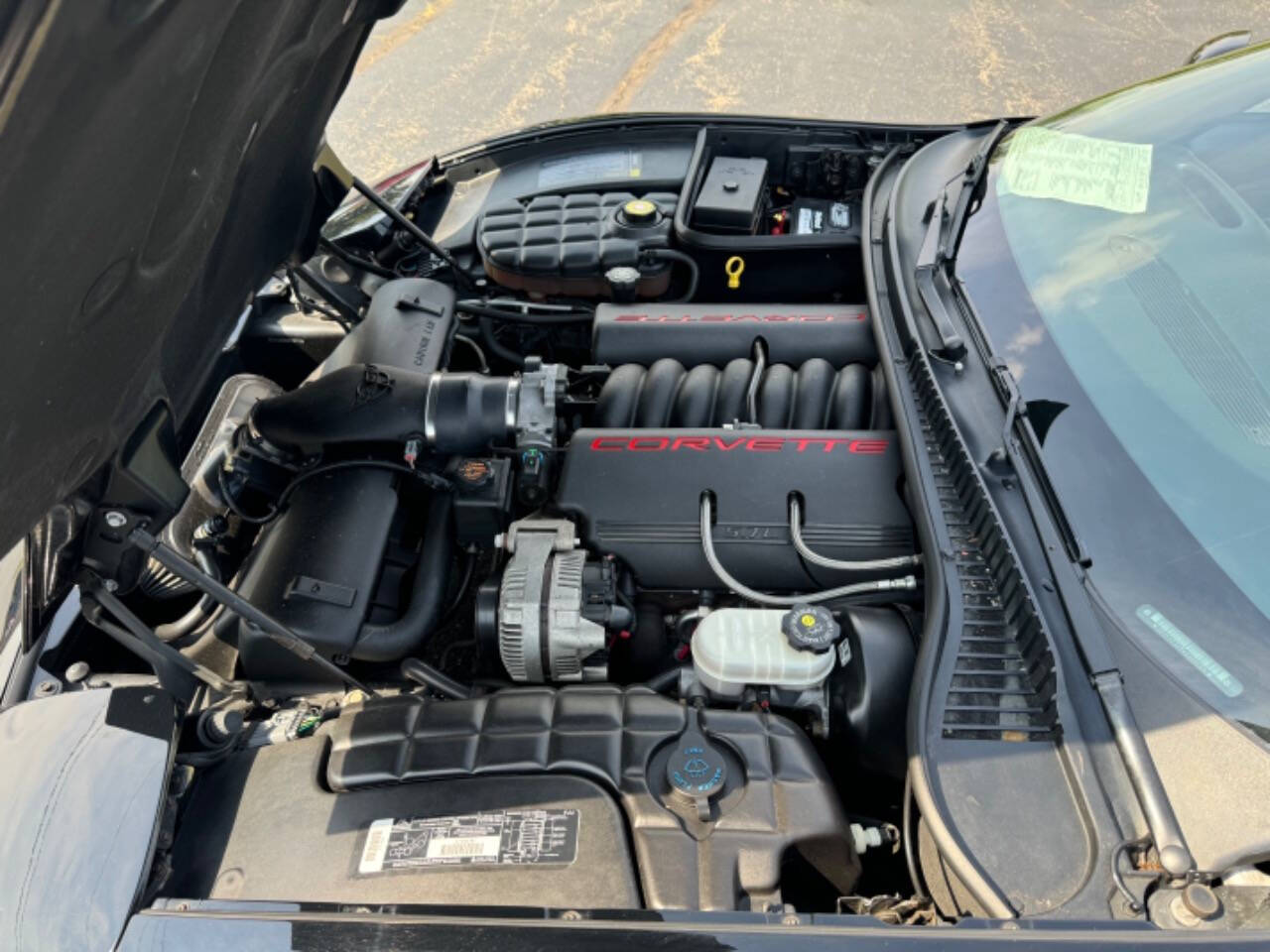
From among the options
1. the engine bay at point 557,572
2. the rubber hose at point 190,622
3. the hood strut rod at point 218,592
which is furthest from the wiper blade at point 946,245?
the rubber hose at point 190,622

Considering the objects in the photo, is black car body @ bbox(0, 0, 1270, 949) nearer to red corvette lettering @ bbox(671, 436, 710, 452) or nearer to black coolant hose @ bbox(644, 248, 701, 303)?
red corvette lettering @ bbox(671, 436, 710, 452)

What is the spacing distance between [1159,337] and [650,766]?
109cm

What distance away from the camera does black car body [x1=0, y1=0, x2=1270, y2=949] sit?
1.01m

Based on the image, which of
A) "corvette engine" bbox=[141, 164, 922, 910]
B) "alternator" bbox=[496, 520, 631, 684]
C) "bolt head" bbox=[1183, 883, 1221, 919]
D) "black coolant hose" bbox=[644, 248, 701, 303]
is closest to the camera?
"bolt head" bbox=[1183, 883, 1221, 919]

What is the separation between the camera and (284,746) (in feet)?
4.56

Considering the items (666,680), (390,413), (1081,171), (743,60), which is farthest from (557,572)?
(743,60)

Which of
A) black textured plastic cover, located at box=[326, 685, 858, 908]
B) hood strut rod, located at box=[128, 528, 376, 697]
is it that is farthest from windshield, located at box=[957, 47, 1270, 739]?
hood strut rod, located at box=[128, 528, 376, 697]

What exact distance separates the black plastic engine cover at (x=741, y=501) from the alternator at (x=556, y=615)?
11 cm

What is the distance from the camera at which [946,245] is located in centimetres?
192

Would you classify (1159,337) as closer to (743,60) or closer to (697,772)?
(697,772)

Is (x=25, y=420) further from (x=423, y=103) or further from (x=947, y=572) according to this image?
(x=423, y=103)

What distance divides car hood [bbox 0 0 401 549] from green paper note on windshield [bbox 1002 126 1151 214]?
1368 millimetres

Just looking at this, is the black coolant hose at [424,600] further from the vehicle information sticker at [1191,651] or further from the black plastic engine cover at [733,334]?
the vehicle information sticker at [1191,651]

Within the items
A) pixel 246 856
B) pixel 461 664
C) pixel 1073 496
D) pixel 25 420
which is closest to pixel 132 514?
Answer: pixel 25 420
